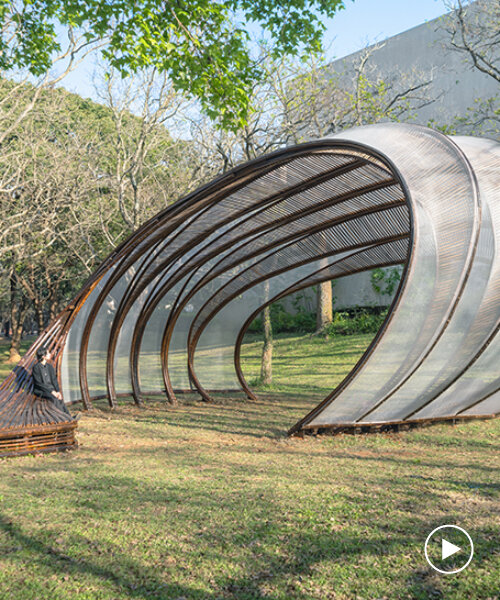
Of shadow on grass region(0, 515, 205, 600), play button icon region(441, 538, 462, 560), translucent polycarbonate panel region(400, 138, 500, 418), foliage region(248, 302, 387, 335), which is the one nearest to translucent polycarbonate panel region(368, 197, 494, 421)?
translucent polycarbonate panel region(400, 138, 500, 418)

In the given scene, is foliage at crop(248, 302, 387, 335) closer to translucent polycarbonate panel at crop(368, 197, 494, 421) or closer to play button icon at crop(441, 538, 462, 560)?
translucent polycarbonate panel at crop(368, 197, 494, 421)

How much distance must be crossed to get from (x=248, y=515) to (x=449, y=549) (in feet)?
5.55

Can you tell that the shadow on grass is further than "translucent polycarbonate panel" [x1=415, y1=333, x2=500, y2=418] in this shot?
No

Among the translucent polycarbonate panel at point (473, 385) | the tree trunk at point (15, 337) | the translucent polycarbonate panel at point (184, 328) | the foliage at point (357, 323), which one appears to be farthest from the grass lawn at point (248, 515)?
the tree trunk at point (15, 337)

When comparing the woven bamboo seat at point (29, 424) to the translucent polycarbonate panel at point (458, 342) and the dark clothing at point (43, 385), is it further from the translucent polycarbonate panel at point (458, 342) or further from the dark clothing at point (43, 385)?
the translucent polycarbonate panel at point (458, 342)

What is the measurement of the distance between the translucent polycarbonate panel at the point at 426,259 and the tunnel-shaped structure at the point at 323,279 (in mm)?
18

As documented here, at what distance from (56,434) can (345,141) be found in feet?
18.5

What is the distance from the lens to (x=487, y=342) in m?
7.98

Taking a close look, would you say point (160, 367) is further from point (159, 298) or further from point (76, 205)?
point (76, 205)

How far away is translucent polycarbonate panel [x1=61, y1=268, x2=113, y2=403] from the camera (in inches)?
452

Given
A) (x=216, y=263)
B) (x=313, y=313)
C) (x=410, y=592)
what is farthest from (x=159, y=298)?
(x=313, y=313)

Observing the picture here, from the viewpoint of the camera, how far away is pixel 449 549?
411cm

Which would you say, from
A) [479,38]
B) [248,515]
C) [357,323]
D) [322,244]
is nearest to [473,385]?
[322,244]

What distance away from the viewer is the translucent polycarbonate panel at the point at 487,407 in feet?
30.3
